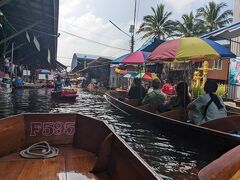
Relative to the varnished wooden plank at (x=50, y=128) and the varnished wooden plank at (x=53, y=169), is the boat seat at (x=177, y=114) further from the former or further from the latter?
the varnished wooden plank at (x=53, y=169)

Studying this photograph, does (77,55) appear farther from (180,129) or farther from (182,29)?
(180,129)

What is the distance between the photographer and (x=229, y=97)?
58.5ft

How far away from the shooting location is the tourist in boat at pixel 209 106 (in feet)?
21.6

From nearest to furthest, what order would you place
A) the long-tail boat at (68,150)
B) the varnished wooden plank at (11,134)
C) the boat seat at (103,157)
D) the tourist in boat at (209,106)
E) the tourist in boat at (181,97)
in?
1. the long-tail boat at (68,150)
2. the boat seat at (103,157)
3. the varnished wooden plank at (11,134)
4. the tourist in boat at (209,106)
5. the tourist in boat at (181,97)

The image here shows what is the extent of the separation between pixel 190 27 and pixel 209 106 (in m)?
33.9

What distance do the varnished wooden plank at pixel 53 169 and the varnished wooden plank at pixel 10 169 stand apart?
303 mm

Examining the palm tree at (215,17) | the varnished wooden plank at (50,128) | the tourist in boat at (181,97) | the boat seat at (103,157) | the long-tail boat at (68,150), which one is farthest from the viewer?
the palm tree at (215,17)

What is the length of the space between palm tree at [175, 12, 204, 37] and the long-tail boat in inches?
1382

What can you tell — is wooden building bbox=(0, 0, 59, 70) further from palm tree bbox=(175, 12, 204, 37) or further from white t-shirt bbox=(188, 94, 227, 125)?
palm tree bbox=(175, 12, 204, 37)

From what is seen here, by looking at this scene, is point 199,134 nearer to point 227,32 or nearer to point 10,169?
point 10,169

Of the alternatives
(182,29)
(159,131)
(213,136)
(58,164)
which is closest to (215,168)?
(58,164)

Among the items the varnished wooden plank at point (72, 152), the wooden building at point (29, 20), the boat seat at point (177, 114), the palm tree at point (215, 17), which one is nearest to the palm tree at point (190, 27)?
the palm tree at point (215, 17)

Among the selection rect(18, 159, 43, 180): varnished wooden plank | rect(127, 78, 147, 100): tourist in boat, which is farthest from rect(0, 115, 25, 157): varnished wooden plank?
rect(127, 78, 147, 100): tourist in boat

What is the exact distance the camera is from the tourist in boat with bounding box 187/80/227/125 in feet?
21.6
